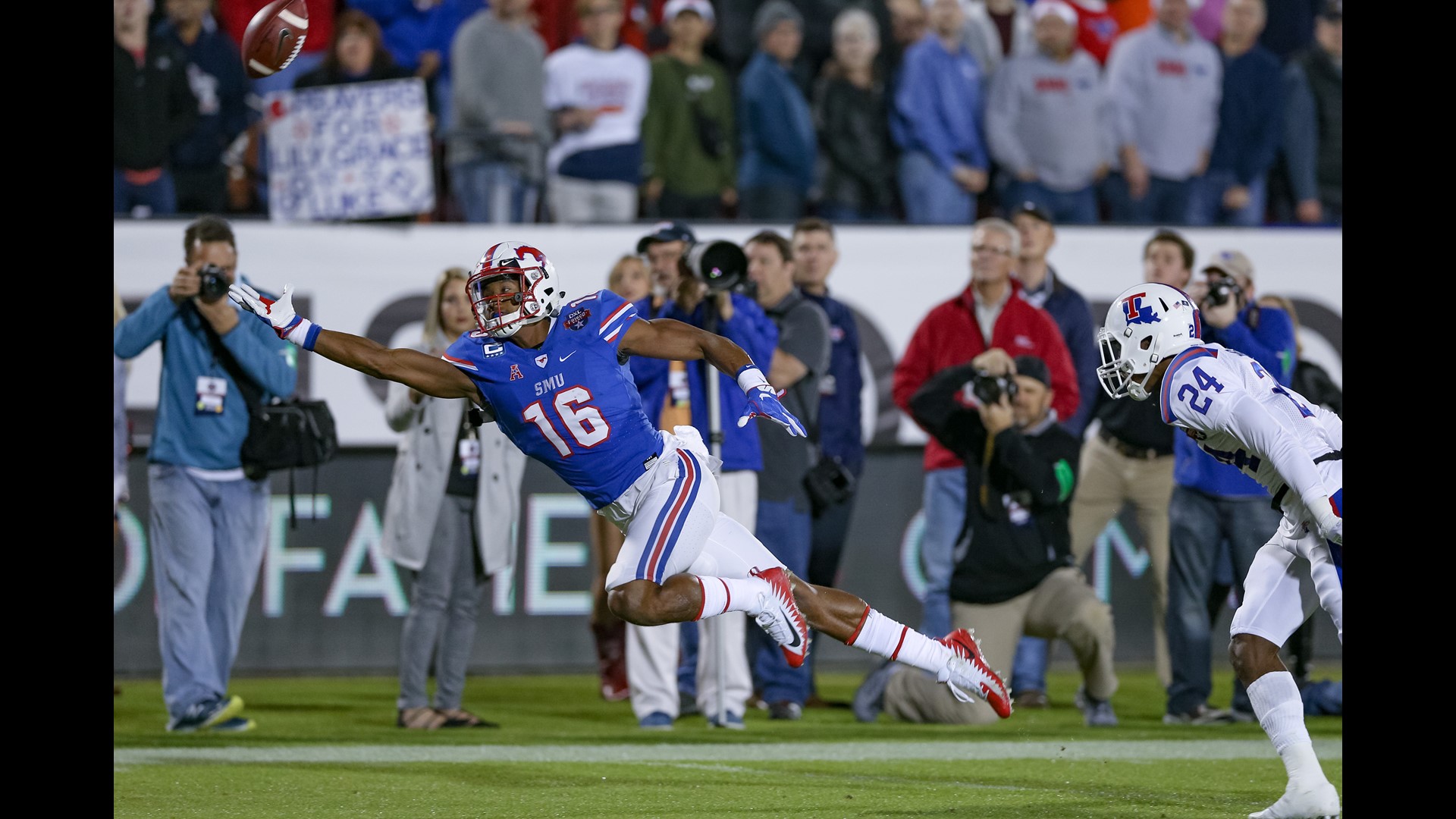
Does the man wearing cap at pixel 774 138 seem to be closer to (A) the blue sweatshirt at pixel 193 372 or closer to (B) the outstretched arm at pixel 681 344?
(A) the blue sweatshirt at pixel 193 372

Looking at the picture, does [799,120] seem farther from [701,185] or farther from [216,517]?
[216,517]

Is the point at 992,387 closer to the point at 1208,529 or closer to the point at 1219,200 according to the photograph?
the point at 1208,529

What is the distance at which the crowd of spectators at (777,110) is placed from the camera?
13188 mm

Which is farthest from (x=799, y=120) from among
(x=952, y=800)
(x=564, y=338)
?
(x=952, y=800)

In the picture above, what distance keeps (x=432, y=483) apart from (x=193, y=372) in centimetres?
147

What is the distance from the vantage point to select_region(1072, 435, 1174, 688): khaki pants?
37.0 feet

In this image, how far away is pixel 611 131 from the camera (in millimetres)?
13578

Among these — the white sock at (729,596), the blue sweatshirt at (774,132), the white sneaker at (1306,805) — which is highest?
the blue sweatshirt at (774,132)

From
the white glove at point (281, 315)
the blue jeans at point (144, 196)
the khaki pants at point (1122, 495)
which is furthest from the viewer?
the blue jeans at point (144, 196)

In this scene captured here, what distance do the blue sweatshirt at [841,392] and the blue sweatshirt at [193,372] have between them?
128 inches

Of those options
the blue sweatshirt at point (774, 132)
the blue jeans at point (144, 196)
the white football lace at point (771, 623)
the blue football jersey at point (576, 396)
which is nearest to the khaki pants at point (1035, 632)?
the white football lace at point (771, 623)

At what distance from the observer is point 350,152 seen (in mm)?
12602

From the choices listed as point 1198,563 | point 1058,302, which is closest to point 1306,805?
point 1198,563
